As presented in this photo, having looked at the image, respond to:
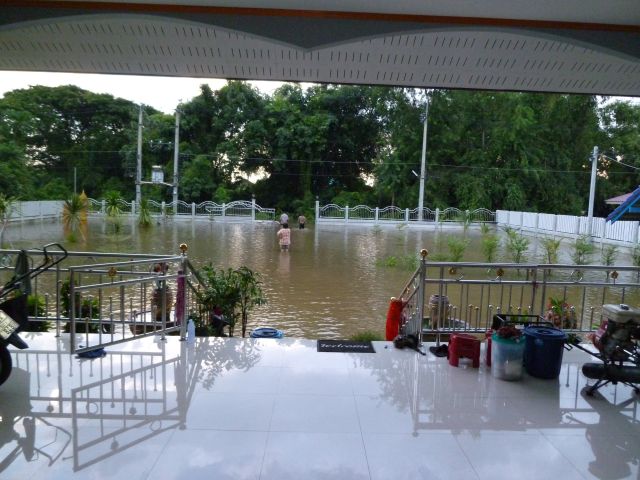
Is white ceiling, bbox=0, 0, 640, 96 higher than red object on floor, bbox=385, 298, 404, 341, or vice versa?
white ceiling, bbox=0, 0, 640, 96

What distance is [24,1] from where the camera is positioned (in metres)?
2.95

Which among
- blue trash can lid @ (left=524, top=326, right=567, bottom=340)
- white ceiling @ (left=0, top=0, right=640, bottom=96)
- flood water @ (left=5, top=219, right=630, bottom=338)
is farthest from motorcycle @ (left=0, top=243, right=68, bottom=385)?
blue trash can lid @ (left=524, top=326, right=567, bottom=340)

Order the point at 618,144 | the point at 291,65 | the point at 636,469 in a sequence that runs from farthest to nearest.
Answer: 1. the point at 618,144
2. the point at 291,65
3. the point at 636,469

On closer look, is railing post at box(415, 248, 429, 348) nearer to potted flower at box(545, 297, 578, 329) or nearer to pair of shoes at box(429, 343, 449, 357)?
pair of shoes at box(429, 343, 449, 357)

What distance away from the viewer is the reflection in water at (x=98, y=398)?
9.16 ft

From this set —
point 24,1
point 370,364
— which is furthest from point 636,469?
point 24,1

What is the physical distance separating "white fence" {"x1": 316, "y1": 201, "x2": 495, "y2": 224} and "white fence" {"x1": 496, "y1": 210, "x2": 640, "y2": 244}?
203cm

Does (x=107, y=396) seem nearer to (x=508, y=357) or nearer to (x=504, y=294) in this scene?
(x=508, y=357)

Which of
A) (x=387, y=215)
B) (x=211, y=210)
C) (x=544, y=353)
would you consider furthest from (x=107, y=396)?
(x=387, y=215)

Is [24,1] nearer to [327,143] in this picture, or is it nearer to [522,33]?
[522,33]

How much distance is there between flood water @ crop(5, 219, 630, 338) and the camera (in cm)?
779

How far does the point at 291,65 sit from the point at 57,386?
288 cm

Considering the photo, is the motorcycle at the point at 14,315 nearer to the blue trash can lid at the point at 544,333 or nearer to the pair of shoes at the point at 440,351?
the pair of shoes at the point at 440,351

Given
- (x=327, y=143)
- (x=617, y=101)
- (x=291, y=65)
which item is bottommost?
(x=291, y=65)
